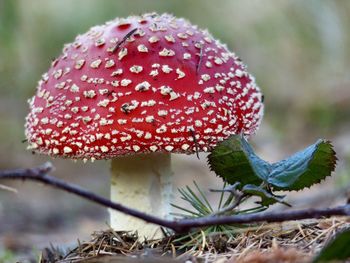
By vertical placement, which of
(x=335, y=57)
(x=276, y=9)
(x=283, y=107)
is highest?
(x=276, y=9)

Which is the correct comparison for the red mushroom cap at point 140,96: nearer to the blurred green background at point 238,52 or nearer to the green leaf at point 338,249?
the green leaf at point 338,249

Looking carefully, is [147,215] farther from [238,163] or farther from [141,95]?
[141,95]

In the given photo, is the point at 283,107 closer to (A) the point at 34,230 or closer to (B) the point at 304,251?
(A) the point at 34,230

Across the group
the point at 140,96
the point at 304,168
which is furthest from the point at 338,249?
the point at 140,96

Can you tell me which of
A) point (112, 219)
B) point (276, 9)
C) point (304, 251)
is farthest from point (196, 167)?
point (304, 251)

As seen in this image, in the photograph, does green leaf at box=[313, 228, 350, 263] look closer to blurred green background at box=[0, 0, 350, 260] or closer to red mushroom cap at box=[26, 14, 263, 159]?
red mushroom cap at box=[26, 14, 263, 159]

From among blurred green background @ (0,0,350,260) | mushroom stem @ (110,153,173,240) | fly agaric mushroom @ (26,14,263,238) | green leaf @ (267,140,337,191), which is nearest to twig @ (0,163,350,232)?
green leaf @ (267,140,337,191)
